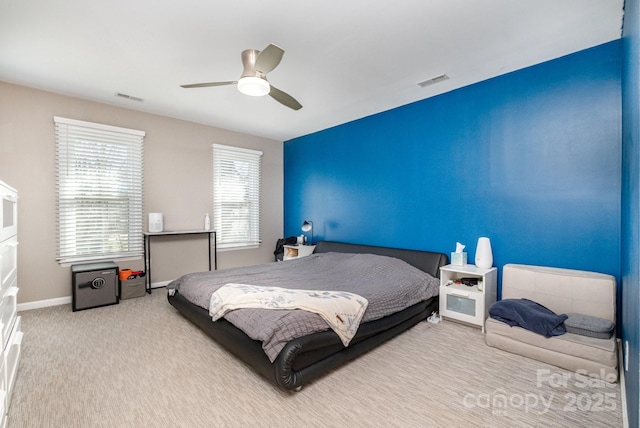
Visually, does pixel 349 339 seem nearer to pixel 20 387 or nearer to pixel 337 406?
pixel 337 406

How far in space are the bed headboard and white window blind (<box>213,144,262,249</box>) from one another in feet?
5.96

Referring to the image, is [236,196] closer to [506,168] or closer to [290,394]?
[290,394]

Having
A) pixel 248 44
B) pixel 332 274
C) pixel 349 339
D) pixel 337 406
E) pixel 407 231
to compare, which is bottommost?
pixel 337 406

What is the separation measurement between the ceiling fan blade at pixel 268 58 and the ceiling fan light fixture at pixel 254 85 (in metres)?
0.09

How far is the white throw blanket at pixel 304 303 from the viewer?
7.16ft

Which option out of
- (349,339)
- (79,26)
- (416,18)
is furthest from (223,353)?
(416,18)

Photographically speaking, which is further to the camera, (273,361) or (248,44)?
(248,44)

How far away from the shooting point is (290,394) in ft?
6.31

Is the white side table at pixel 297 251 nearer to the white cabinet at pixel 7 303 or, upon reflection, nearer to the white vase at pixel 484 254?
the white vase at pixel 484 254

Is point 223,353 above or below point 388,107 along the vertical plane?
below

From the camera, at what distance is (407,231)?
13.1ft

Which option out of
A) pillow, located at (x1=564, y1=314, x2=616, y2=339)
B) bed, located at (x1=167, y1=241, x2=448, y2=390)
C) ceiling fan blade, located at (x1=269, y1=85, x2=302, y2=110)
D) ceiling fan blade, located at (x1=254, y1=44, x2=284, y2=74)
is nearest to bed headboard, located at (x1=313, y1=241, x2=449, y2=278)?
bed, located at (x1=167, y1=241, x2=448, y2=390)

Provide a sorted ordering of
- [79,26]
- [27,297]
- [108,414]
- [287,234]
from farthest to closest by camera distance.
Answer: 1. [287,234]
2. [27,297]
3. [79,26]
4. [108,414]

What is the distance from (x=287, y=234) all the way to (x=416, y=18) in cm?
454
